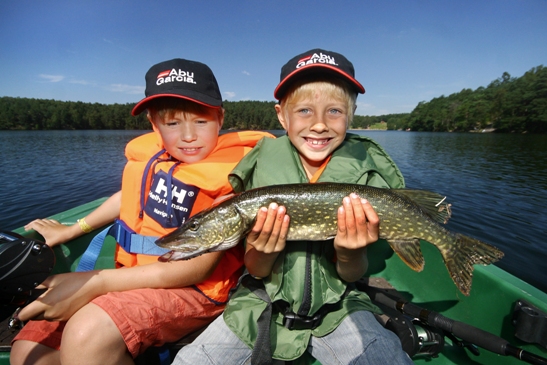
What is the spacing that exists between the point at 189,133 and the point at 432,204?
2.13 metres

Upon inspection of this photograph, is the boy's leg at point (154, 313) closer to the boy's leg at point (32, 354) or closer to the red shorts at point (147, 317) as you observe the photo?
the red shorts at point (147, 317)

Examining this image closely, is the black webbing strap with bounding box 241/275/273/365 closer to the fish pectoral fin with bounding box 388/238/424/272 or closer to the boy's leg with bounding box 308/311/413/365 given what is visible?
the boy's leg with bounding box 308/311/413/365

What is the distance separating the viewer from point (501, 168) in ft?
61.1

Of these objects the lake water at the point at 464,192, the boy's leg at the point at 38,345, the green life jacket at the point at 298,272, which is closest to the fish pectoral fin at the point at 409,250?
the green life jacket at the point at 298,272

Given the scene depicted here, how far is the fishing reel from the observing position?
207cm

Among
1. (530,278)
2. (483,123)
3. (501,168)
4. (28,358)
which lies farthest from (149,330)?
(483,123)

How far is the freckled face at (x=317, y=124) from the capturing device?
2.27m

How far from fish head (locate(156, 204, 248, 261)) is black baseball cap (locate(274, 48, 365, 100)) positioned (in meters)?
1.19

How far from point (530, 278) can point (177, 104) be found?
24.3 ft

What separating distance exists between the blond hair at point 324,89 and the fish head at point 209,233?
112cm

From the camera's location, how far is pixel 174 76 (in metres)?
2.29

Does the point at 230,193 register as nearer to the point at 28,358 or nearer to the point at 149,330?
the point at 149,330

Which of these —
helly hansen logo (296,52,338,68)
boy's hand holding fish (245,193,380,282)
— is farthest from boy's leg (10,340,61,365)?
helly hansen logo (296,52,338,68)

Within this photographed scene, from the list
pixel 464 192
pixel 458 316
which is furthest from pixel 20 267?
pixel 464 192
